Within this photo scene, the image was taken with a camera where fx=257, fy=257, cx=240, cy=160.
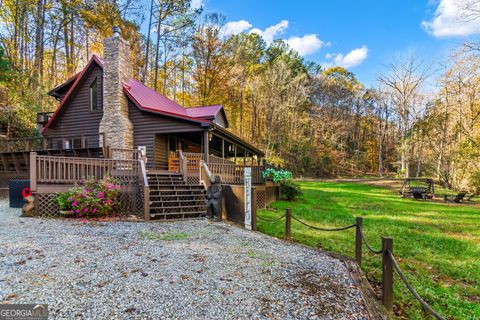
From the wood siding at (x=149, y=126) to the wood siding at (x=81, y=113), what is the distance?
6.71 ft

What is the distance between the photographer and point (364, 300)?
3.21 m

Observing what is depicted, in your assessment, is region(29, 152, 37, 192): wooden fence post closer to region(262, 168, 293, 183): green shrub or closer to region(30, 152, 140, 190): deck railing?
region(30, 152, 140, 190): deck railing

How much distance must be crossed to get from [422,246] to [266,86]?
96.9ft

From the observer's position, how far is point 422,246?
5.82m

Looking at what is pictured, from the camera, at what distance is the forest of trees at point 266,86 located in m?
19.6

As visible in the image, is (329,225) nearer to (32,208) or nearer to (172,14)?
(32,208)

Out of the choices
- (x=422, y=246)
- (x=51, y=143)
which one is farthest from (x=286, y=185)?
(x=51, y=143)

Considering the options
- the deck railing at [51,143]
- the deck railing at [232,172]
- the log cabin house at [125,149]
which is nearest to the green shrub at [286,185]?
the log cabin house at [125,149]

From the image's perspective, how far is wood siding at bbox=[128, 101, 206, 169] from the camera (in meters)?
13.1

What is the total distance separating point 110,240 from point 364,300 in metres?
4.87

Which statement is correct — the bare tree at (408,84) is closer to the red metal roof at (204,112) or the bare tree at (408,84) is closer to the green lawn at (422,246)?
the red metal roof at (204,112)

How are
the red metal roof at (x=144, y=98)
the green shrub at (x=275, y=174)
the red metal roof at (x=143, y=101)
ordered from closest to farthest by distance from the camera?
the green shrub at (x=275, y=174), the red metal roof at (x=143, y=101), the red metal roof at (x=144, y=98)

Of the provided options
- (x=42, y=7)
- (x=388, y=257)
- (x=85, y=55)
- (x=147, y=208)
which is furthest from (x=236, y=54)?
(x=388, y=257)

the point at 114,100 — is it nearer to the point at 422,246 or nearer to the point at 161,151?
the point at 161,151
